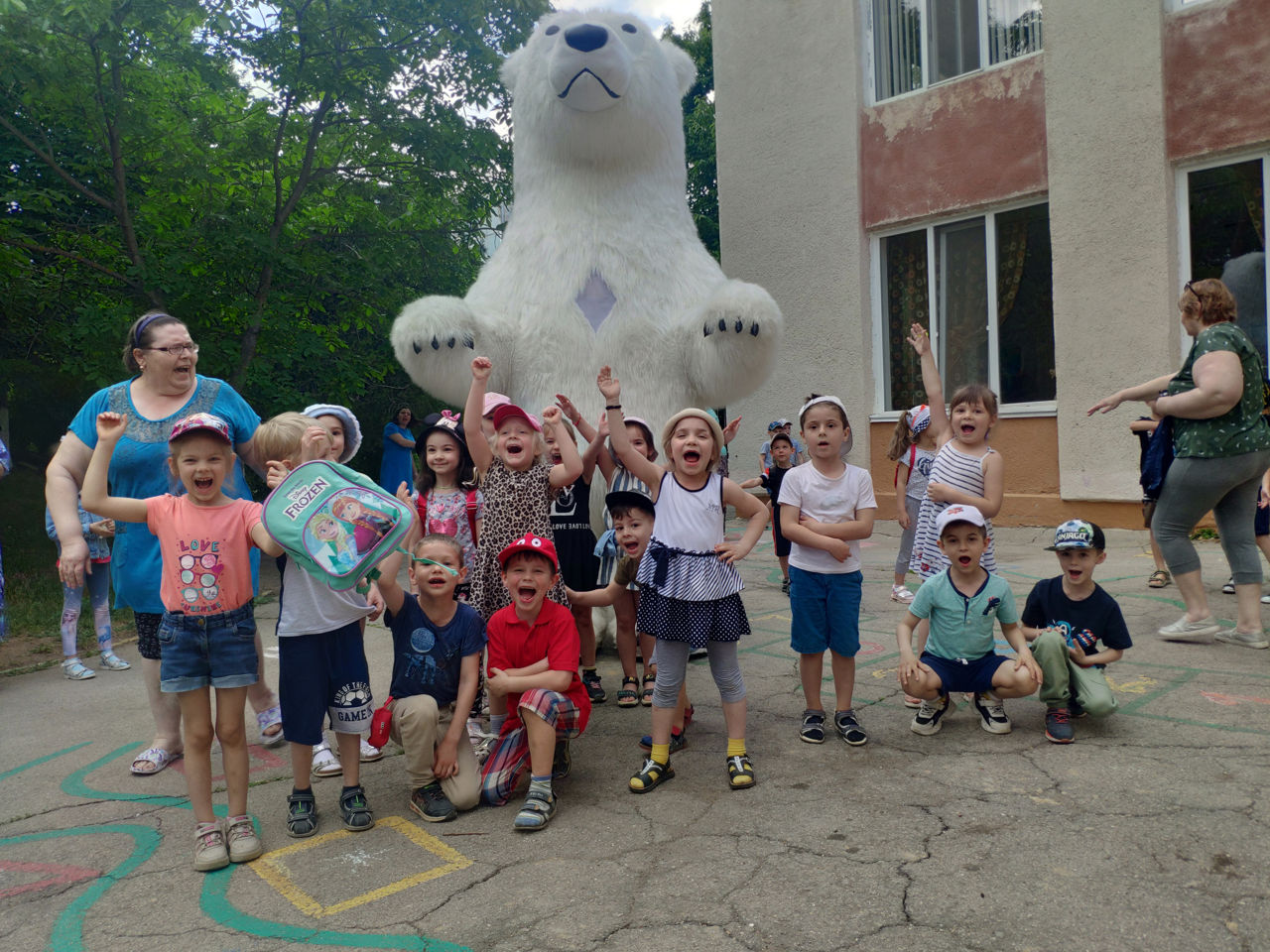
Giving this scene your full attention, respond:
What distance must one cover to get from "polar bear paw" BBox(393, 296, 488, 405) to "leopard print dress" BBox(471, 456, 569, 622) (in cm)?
92

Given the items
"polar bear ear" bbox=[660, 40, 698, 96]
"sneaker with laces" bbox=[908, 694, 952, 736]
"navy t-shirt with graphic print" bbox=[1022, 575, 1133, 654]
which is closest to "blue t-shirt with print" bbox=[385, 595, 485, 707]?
"sneaker with laces" bbox=[908, 694, 952, 736]

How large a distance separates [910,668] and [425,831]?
169 cm

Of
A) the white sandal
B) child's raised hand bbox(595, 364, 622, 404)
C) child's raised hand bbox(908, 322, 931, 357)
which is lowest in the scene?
the white sandal

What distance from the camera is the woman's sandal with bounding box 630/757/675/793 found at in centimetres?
312

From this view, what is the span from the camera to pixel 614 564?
13.8 feet

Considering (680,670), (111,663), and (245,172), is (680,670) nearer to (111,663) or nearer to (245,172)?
(111,663)

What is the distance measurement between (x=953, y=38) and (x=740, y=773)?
322 inches

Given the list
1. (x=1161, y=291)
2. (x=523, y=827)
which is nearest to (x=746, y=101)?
(x=1161, y=291)

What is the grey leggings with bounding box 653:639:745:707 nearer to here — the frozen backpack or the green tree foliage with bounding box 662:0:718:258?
the frozen backpack

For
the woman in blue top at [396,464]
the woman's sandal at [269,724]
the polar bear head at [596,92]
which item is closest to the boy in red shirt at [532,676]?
the woman's sandal at [269,724]

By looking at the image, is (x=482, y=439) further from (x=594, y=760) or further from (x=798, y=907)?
(x=798, y=907)

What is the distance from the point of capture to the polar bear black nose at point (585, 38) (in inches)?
177

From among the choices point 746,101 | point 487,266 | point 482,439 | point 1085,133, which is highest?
point 746,101

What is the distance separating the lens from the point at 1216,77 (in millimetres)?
7262
